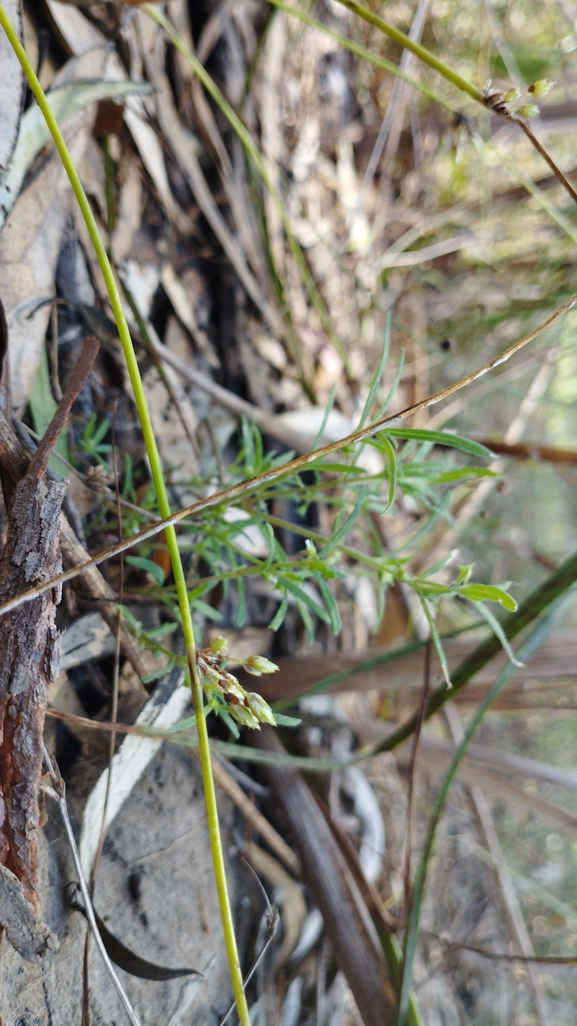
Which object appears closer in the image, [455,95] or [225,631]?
[225,631]

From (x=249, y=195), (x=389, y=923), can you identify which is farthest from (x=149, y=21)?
(x=389, y=923)

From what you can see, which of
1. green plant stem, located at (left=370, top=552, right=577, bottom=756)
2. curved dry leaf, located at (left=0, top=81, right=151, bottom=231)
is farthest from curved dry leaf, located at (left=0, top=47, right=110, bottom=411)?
green plant stem, located at (left=370, top=552, right=577, bottom=756)

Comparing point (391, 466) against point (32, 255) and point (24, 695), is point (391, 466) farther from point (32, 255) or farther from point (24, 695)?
point (32, 255)

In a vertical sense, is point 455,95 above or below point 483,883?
above

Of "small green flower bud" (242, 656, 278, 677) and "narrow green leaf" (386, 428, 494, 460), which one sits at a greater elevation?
"narrow green leaf" (386, 428, 494, 460)

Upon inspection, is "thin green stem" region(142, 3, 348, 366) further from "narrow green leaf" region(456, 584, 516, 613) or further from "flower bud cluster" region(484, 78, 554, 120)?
"narrow green leaf" region(456, 584, 516, 613)

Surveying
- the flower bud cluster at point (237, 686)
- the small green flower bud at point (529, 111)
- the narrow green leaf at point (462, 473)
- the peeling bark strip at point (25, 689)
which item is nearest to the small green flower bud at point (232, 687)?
the flower bud cluster at point (237, 686)

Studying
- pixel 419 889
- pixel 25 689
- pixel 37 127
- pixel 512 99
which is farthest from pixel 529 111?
pixel 419 889

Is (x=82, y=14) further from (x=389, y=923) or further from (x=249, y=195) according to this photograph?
(x=389, y=923)
